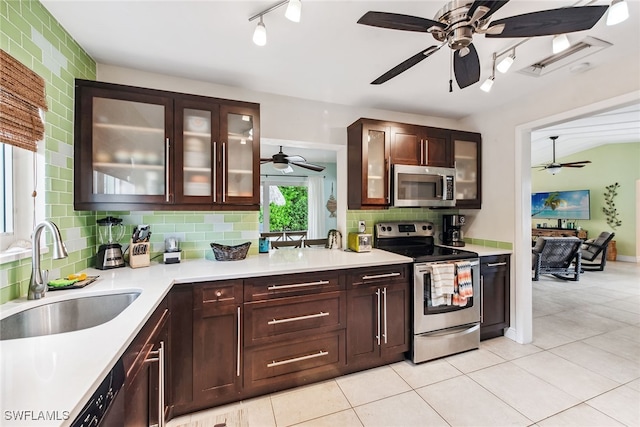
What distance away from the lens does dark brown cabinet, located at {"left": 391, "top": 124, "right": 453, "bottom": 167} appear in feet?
9.05

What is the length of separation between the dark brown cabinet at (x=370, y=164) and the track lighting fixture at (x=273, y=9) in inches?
52.8

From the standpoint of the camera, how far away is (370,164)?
2.71m

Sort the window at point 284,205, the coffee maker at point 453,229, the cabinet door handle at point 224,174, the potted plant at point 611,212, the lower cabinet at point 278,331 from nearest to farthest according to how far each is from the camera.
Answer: the lower cabinet at point 278,331, the cabinet door handle at point 224,174, the coffee maker at point 453,229, the window at point 284,205, the potted plant at point 611,212

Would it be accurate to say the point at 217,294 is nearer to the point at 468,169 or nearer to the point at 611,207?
the point at 468,169

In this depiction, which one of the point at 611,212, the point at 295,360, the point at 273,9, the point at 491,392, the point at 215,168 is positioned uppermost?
the point at 273,9

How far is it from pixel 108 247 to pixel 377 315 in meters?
2.12

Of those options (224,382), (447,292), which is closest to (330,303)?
(224,382)

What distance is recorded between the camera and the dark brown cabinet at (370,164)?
2.66 metres

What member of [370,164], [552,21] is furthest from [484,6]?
[370,164]

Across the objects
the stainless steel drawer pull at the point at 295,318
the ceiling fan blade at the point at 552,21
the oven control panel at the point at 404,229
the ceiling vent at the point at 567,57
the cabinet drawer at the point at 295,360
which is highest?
the ceiling vent at the point at 567,57

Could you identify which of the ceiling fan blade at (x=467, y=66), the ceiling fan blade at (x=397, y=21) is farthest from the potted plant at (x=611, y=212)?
the ceiling fan blade at (x=397, y=21)

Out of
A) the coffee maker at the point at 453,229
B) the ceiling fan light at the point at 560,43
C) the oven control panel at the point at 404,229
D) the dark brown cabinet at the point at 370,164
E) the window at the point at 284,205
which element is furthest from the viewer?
the window at the point at 284,205

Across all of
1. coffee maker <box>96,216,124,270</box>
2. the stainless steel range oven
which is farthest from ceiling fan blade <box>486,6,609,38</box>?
coffee maker <box>96,216,124,270</box>

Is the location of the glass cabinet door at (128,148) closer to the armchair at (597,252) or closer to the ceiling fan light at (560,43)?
the ceiling fan light at (560,43)
